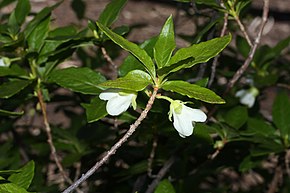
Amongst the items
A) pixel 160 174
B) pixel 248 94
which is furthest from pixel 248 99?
pixel 160 174

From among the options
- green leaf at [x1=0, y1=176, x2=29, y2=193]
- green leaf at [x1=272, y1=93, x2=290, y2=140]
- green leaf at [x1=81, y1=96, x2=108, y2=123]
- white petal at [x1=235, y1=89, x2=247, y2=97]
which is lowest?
white petal at [x1=235, y1=89, x2=247, y2=97]

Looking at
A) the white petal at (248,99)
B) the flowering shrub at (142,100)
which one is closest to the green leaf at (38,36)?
the flowering shrub at (142,100)

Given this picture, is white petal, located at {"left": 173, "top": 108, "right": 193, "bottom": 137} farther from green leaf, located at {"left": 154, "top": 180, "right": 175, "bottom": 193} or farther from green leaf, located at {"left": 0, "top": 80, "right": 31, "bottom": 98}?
green leaf, located at {"left": 0, "top": 80, "right": 31, "bottom": 98}

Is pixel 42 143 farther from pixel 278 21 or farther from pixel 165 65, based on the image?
pixel 278 21

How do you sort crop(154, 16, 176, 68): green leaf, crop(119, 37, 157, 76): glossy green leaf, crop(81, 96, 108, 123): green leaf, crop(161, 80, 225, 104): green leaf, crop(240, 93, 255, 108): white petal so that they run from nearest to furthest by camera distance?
1. crop(161, 80, 225, 104): green leaf
2. crop(154, 16, 176, 68): green leaf
3. crop(81, 96, 108, 123): green leaf
4. crop(119, 37, 157, 76): glossy green leaf
5. crop(240, 93, 255, 108): white petal

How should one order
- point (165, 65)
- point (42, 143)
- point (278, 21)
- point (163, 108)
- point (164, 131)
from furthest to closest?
point (278, 21) → point (42, 143) → point (164, 131) → point (163, 108) → point (165, 65)

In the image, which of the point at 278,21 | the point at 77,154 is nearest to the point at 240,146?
the point at 77,154

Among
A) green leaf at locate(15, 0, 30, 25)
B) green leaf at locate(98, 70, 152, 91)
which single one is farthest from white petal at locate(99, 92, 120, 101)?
green leaf at locate(15, 0, 30, 25)
